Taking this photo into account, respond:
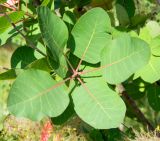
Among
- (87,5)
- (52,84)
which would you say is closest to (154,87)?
(87,5)

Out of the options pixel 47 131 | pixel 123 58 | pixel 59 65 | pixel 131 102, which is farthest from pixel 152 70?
pixel 47 131

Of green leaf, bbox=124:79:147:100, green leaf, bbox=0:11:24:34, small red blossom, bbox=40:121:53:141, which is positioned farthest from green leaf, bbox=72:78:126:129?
small red blossom, bbox=40:121:53:141

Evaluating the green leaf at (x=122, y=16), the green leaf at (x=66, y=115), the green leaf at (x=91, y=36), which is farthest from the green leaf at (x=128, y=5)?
the green leaf at (x=66, y=115)

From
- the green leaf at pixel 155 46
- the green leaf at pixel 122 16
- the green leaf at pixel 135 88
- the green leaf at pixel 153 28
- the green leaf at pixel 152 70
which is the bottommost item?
the green leaf at pixel 135 88

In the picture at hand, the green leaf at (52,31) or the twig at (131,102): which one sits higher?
the green leaf at (52,31)

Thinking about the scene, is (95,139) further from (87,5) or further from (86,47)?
(86,47)

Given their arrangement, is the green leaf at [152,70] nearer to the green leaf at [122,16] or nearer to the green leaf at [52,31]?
the green leaf at [122,16]

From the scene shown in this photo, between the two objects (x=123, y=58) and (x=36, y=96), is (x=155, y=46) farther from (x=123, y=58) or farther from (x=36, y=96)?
(x=36, y=96)
